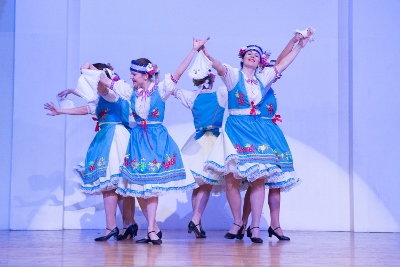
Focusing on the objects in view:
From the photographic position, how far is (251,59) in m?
5.46

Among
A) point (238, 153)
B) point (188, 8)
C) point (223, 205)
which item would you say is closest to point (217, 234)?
point (223, 205)

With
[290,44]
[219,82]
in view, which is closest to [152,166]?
[290,44]

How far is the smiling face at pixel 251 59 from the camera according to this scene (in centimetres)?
546

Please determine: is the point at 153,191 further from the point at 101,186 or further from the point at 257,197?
the point at 257,197

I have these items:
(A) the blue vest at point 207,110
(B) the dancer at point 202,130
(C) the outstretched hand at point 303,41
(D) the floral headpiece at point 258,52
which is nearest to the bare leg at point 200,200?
(B) the dancer at point 202,130

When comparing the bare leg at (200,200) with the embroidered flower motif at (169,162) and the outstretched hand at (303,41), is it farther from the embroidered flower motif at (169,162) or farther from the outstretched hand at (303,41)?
the outstretched hand at (303,41)

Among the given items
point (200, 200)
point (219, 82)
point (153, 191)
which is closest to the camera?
point (153, 191)

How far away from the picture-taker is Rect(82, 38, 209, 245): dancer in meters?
5.11

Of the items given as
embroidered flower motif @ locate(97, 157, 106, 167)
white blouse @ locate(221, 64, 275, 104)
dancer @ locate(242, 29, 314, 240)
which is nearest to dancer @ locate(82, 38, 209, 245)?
embroidered flower motif @ locate(97, 157, 106, 167)

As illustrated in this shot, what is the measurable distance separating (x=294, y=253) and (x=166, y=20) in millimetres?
3144

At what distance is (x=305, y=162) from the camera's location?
6848 millimetres

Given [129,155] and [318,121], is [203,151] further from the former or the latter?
[318,121]

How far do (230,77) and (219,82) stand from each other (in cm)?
150

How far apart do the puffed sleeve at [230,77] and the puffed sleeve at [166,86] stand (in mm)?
412
